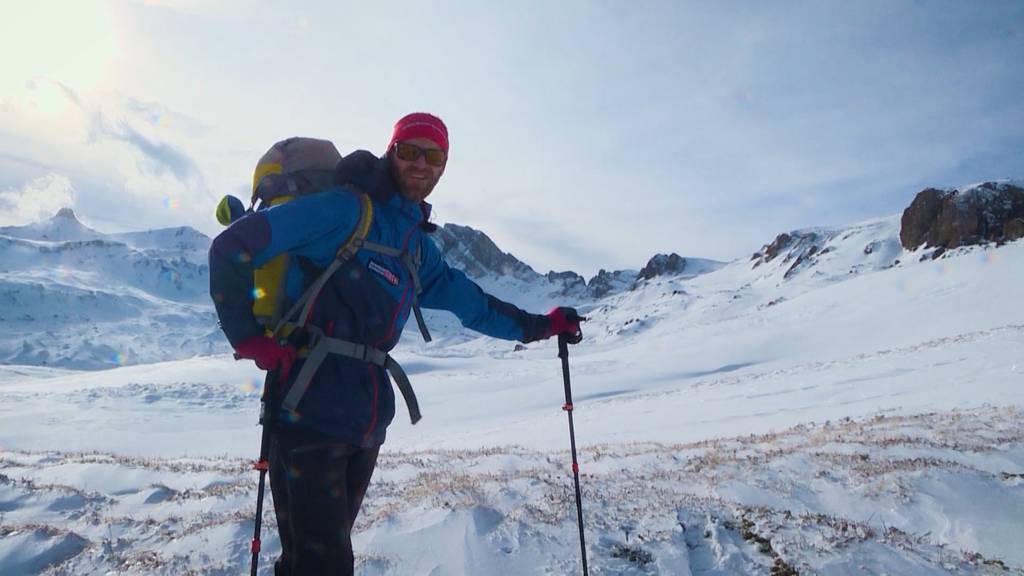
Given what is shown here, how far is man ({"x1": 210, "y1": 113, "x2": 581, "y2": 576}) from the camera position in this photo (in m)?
2.79

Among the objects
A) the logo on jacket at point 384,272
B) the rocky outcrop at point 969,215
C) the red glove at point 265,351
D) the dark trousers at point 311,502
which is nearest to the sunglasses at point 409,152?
the logo on jacket at point 384,272

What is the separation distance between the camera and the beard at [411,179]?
3449 millimetres

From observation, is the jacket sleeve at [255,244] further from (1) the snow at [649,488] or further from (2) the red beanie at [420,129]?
(1) the snow at [649,488]

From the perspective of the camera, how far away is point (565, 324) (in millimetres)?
4770

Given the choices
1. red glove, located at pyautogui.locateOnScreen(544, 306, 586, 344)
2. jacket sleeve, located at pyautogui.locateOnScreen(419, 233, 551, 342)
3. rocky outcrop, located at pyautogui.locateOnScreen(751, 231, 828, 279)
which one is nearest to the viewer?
jacket sleeve, located at pyautogui.locateOnScreen(419, 233, 551, 342)

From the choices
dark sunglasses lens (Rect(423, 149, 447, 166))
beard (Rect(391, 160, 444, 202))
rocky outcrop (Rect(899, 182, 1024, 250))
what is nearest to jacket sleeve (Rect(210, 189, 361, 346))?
beard (Rect(391, 160, 444, 202))

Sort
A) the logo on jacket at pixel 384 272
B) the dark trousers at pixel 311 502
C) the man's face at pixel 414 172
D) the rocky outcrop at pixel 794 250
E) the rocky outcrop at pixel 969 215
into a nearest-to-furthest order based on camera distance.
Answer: the dark trousers at pixel 311 502 < the logo on jacket at pixel 384 272 < the man's face at pixel 414 172 < the rocky outcrop at pixel 969 215 < the rocky outcrop at pixel 794 250

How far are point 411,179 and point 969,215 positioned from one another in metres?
101

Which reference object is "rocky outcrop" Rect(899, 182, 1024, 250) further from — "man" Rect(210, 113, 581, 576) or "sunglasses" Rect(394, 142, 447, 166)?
"man" Rect(210, 113, 581, 576)

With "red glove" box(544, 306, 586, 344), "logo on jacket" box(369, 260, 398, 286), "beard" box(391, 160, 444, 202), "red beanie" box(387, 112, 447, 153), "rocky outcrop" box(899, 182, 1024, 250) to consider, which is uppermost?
"rocky outcrop" box(899, 182, 1024, 250)

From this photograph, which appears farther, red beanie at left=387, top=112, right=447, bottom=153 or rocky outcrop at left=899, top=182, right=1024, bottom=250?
rocky outcrop at left=899, top=182, right=1024, bottom=250

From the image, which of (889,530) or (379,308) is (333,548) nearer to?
(379,308)

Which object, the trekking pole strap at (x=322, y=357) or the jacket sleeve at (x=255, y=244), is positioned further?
the trekking pole strap at (x=322, y=357)

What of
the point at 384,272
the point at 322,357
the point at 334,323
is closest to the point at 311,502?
the point at 322,357
